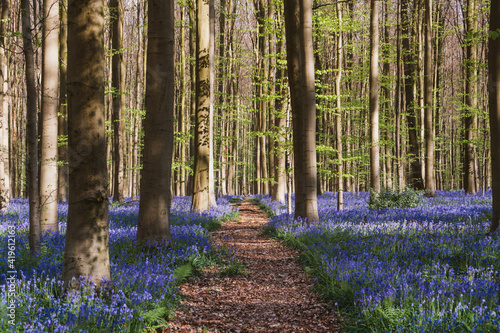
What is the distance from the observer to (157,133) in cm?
741

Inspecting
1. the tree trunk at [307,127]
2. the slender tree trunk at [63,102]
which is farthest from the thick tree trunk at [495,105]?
the slender tree trunk at [63,102]

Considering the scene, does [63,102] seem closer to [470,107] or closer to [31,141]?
[31,141]

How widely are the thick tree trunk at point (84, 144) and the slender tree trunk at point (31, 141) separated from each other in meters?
1.52

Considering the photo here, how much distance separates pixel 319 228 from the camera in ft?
33.1

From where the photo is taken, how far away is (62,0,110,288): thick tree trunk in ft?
14.0

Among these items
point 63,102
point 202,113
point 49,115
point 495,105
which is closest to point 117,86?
point 63,102

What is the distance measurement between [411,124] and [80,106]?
1952 centimetres

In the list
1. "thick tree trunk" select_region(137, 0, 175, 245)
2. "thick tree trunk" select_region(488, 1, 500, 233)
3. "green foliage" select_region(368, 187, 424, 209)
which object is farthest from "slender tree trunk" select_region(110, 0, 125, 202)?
"thick tree trunk" select_region(488, 1, 500, 233)

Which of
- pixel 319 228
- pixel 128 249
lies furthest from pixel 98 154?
pixel 319 228

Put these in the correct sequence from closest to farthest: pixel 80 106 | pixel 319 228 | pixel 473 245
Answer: pixel 80 106, pixel 473 245, pixel 319 228

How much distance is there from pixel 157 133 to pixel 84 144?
3.20 metres

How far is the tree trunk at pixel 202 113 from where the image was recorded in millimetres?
13883

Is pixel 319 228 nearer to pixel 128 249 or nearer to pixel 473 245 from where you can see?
pixel 473 245

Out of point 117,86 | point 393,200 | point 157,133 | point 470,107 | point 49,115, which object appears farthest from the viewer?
point 470,107
